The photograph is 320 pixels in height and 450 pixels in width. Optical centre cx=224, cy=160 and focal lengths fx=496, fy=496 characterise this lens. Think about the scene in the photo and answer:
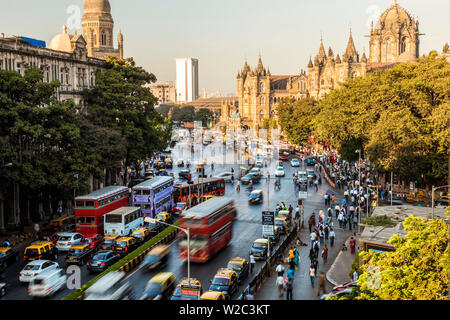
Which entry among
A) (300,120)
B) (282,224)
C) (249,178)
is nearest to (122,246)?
(282,224)

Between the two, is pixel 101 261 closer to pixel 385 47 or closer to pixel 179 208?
pixel 179 208

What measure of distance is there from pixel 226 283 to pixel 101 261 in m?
7.76

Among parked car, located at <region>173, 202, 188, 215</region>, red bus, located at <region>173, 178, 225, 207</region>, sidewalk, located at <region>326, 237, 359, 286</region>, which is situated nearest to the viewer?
Answer: sidewalk, located at <region>326, 237, 359, 286</region>

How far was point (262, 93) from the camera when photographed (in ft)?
522

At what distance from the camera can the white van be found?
2323 centimetres

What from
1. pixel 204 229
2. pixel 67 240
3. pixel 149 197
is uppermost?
pixel 149 197

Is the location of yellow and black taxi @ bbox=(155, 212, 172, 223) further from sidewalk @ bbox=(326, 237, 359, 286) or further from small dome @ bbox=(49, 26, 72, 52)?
small dome @ bbox=(49, 26, 72, 52)

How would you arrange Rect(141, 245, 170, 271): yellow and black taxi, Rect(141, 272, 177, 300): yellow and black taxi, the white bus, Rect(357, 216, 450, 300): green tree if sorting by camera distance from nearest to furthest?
1. Rect(357, 216, 450, 300): green tree
2. Rect(141, 272, 177, 300): yellow and black taxi
3. Rect(141, 245, 170, 271): yellow and black taxi
4. the white bus

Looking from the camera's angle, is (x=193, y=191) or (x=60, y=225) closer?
(x=60, y=225)

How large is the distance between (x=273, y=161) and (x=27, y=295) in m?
60.8

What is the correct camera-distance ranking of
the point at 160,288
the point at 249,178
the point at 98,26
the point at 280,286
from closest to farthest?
the point at 160,288, the point at 280,286, the point at 249,178, the point at 98,26

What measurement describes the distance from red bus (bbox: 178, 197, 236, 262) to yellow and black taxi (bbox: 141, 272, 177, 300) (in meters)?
3.94

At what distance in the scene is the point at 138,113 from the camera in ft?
164

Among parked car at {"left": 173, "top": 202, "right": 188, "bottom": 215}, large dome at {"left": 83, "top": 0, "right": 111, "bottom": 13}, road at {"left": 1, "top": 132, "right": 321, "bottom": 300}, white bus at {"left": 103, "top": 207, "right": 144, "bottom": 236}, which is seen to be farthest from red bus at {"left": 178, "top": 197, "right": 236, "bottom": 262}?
large dome at {"left": 83, "top": 0, "right": 111, "bottom": 13}
